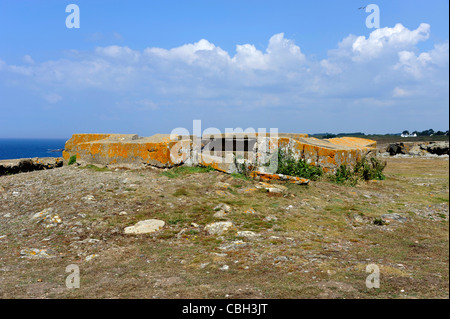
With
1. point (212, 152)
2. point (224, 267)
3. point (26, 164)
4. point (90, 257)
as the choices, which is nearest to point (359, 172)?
point (212, 152)

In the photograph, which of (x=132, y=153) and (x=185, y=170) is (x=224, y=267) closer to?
(x=185, y=170)

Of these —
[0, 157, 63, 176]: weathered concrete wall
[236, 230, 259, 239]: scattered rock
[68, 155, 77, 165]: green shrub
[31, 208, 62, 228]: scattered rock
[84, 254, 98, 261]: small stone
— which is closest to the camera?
[84, 254, 98, 261]: small stone

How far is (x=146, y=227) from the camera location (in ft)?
16.0

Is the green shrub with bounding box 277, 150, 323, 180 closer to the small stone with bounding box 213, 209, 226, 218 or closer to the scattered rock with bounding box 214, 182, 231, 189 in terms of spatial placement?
the scattered rock with bounding box 214, 182, 231, 189

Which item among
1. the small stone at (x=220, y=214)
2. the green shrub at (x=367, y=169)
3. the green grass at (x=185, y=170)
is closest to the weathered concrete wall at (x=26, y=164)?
the green grass at (x=185, y=170)

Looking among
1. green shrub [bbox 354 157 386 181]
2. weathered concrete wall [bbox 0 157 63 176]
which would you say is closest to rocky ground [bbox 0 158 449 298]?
green shrub [bbox 354 157 386 181]

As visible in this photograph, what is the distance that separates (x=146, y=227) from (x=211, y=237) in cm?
110

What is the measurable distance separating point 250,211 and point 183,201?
53.8 inches

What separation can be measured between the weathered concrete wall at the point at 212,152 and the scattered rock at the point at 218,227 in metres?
3.21

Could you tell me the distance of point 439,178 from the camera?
1011 centimetres

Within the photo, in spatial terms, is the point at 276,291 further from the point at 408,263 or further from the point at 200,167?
the point at 200,167

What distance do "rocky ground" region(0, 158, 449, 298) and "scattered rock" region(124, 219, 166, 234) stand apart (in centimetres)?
2

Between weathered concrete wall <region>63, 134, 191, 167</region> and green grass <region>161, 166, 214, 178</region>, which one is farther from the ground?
weathered concrete wall <region>63, 134, 191, 167</region>

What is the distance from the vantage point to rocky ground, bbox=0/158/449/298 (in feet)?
9.62
